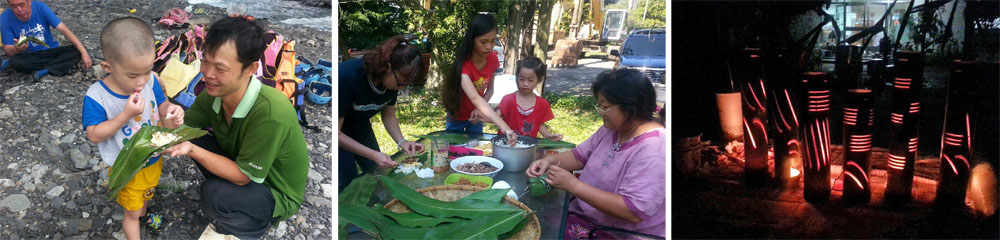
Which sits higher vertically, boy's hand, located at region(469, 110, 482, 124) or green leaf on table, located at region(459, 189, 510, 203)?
boy's hand, located at region(469, 110, 482, 124)

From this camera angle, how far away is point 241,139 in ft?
7.95

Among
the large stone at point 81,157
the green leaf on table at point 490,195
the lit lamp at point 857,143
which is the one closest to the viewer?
the large stone at point 81,157

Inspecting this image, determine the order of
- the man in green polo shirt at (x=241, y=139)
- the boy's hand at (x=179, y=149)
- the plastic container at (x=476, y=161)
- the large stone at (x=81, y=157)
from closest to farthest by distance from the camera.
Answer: the boy's hand at (x=179, y=149)
the man in green polo shirt at (x=241, y=139)
the large stone at (x=81, y=157)
the plastic container at (x=476, y=161)

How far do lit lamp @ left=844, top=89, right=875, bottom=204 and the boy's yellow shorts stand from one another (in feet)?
11.2

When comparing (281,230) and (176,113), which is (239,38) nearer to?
(176,113)

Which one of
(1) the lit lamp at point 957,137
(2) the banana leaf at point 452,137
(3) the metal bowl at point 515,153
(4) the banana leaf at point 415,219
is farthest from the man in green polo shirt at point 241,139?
(1) the lit lamp at point 957,137

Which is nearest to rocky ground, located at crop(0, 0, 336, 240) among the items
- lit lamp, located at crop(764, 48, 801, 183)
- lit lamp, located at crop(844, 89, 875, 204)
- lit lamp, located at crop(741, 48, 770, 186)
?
lit lamp, located at crop(741, 48, 770, 186)

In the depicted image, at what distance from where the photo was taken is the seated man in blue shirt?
98.9 inches

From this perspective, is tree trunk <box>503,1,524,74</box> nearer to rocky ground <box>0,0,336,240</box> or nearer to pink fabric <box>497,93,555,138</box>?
pink fabric <box>497,93,555,138</box>

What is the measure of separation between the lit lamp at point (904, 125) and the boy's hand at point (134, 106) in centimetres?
361

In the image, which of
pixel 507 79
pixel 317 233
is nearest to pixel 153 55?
pixel 317 233

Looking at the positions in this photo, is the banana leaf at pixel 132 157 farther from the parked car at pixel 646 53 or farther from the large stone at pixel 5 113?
the parked car at pixel 646 53

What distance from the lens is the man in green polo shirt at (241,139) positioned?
2391mm

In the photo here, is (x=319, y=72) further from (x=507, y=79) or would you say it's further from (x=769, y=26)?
(x=769, y=26)
